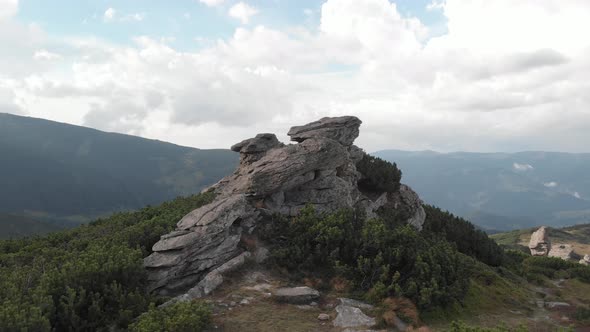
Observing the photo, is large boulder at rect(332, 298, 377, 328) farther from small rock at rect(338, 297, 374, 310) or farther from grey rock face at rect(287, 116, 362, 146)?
grey rock face at rect(287, 116, 362, 146)

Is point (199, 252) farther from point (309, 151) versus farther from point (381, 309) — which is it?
point (309, 151)

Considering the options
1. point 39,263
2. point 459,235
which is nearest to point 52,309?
point 39,263

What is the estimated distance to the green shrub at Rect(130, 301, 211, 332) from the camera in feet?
40.1

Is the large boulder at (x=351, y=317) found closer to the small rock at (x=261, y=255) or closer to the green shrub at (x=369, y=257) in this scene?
the green shrub at (x=369, y=257)

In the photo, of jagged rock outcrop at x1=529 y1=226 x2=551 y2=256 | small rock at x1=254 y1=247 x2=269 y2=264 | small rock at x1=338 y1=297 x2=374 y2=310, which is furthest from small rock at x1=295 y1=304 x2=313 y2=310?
jagged rock outcrop at x1=529 y1=226 x2=551 y2=256

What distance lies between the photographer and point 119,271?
15.3 metres

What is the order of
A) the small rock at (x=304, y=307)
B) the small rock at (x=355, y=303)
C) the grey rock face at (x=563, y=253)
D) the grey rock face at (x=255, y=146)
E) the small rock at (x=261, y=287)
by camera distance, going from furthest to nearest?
the grey rock face at (x=563, y=253) < the grey rock face at (x=255, y=146) < the small rock at (x=261, y=287) < the small rock at (x=355, y=303) < the small rock at (x=304, y=307)

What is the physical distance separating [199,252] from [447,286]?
1143cm

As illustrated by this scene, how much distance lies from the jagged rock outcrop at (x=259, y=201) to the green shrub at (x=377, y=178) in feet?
2.17

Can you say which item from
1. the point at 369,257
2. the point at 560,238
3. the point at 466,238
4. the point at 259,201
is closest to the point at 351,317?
the point at 369,257

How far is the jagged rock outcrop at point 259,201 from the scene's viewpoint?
679 inches

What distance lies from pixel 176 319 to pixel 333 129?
2460cm

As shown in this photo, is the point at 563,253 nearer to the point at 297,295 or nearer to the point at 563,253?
the point at 563,253

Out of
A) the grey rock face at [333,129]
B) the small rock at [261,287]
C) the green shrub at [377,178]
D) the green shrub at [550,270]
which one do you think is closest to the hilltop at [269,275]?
the small rock at [261,287]
